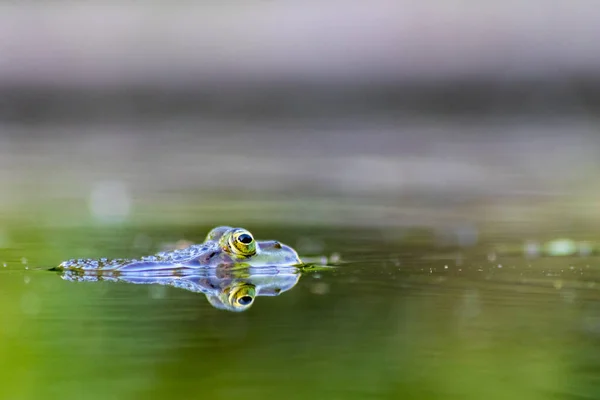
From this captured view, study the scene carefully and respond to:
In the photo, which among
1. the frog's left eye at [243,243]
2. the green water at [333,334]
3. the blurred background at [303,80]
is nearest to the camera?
the green water at [333,334]

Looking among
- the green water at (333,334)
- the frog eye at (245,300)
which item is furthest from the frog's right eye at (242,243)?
the frog eye at (245,300)

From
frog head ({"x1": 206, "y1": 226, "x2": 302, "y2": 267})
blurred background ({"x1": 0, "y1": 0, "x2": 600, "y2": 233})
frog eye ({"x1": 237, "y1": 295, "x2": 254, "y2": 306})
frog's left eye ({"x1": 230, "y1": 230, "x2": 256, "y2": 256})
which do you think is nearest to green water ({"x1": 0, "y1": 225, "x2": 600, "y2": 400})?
frog eye ({"x1": 237, "y1": 295, "x2": 254, "y2": 306})

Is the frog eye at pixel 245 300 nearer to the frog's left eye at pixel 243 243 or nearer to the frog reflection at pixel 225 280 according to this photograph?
the frog reflection at pixel 225 280

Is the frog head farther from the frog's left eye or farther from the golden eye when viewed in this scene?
the golden eye

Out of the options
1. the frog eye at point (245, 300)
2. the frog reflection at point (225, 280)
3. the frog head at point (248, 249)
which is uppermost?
the frog head at point (248, 249)

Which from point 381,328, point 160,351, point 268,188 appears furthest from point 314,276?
point 268,188

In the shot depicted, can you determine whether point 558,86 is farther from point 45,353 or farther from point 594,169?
point 45,353
